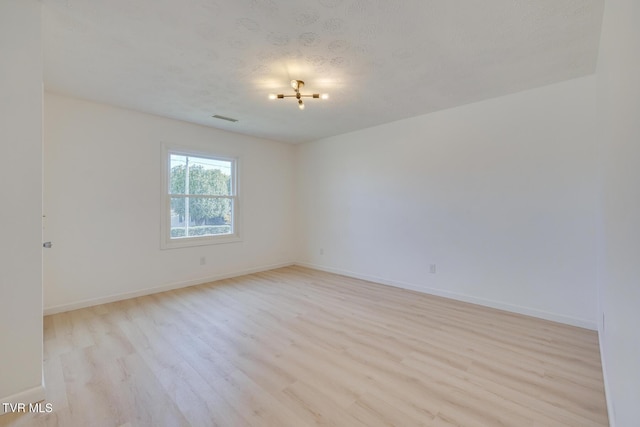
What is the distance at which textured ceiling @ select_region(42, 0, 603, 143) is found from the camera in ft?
5.83

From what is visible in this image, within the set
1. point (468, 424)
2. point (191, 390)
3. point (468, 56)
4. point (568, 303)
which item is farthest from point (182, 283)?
point (568, 303)

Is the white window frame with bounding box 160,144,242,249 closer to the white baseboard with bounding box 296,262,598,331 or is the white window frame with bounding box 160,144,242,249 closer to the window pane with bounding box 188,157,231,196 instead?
the window pane with bounding box 188,157,231,196

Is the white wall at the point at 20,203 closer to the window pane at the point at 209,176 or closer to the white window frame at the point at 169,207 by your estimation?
the white window frame at the point at 169,207

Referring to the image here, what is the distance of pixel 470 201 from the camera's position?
3.43 m

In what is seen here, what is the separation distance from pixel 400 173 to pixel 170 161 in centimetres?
343

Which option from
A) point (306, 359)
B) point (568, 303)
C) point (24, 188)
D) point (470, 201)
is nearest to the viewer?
point (24, 188)

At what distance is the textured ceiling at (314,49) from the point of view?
178 centimetres

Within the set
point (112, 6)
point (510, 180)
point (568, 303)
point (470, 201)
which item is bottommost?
point (568, 303)

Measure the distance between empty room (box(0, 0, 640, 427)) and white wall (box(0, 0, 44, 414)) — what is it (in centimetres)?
1

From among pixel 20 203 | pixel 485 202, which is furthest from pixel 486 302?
pixel 20 203

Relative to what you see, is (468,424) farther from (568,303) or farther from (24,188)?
(24,188)

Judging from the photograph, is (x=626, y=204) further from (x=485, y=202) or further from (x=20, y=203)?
(x=20, y=203)

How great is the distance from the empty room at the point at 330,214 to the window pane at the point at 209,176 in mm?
33

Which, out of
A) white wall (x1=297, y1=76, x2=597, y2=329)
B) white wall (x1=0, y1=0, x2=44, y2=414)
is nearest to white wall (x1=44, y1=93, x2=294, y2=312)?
white wall (x1=0, y1=0, x2=44, y2=414)
